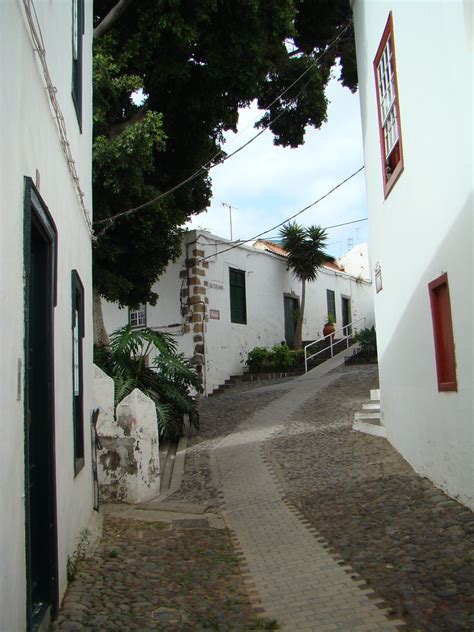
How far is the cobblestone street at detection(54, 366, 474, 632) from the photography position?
3.65 meters

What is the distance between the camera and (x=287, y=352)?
19016 mm

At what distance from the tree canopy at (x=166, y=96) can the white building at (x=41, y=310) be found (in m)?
4.92

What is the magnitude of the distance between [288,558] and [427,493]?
180cm

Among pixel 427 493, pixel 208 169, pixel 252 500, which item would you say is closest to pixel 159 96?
pixel 208 169

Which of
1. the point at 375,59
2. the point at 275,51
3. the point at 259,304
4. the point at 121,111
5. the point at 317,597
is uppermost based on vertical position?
the point at 275,51

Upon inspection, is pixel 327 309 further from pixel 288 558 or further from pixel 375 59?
pixel 288 558

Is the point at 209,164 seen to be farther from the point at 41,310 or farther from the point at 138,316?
the point at 41,310

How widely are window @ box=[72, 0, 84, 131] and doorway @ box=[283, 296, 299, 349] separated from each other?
51.3 feet

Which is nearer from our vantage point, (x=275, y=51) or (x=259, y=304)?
(x=275, y=51)

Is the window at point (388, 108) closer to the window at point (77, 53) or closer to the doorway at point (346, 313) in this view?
the window at point (77, 53)

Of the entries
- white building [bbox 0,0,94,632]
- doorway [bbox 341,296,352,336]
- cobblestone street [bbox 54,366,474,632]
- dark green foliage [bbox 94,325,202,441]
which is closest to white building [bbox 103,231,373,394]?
doorway [bbox 341,296,352,336]

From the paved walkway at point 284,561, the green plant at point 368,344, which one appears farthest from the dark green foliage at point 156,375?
the green plant at point 368,344

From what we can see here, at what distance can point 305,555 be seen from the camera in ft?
16.1

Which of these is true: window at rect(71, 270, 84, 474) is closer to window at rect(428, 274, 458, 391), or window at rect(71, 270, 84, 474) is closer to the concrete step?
window at rect(428, 274, 458, 391)
